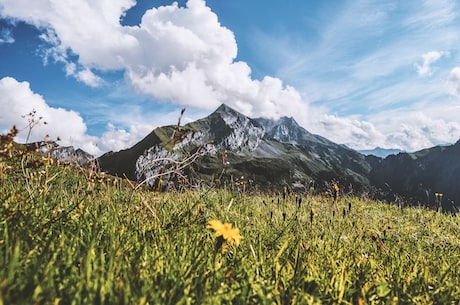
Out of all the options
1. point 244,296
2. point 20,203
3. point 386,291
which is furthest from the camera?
point 20,203

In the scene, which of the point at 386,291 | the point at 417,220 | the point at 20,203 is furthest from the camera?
the point at 417,220

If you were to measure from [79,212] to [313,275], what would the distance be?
250cm

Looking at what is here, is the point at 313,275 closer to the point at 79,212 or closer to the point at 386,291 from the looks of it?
the point at 386,291

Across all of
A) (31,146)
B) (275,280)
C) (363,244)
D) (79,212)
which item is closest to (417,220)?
(363,244)

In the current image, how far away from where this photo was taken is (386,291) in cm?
250

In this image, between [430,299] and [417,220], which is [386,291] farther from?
[417,220]

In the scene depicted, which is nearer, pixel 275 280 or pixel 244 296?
pixel 244 296

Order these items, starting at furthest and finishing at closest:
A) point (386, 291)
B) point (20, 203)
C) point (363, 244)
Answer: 1. point (363, 244)
2. point (20, 203)
3. point (386, 291)

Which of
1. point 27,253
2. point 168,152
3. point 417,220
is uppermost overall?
point 168,152

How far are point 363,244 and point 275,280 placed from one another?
2.77 meters

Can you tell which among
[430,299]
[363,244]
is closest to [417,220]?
[363,244]

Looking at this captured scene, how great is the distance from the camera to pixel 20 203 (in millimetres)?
3324

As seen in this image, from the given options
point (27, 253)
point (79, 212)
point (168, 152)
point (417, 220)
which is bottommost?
point (417, 220)

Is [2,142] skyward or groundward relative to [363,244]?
skyward
